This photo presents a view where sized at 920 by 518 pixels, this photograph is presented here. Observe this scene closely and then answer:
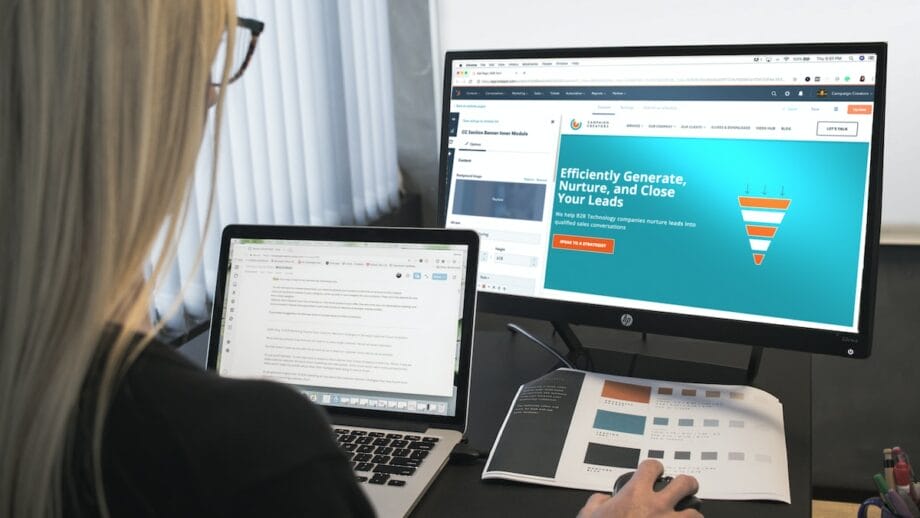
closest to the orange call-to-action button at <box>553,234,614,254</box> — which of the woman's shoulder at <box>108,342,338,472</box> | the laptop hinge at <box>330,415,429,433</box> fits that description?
the laptop hinge at <box>330,415,429,433</box>

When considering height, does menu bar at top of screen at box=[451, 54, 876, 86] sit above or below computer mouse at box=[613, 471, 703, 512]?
above

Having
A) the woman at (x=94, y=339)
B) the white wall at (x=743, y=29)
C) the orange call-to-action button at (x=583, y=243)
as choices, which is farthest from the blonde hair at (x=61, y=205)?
the white wall at (x=743, y=29)

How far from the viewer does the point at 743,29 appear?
2.16 metres

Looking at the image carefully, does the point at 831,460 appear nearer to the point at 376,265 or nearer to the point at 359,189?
the point at 359,189

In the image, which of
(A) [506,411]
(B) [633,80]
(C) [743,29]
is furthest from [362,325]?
(C) [743,29]

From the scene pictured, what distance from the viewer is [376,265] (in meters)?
1.03

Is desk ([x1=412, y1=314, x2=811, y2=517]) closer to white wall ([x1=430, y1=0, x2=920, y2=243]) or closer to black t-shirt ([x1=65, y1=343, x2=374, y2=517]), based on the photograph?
black t-shirt ([x1=65, y1=343, x2=374, y2=517])

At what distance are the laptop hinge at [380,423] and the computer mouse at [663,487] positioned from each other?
259 millimetres

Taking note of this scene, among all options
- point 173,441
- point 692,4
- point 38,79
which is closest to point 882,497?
point 173,441

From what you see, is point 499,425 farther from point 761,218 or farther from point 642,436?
point 761,218

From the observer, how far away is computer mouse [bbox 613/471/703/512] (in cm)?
78

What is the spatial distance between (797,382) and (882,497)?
0.69 feet

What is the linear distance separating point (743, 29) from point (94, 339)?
2.04m

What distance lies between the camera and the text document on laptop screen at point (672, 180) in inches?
38.8
